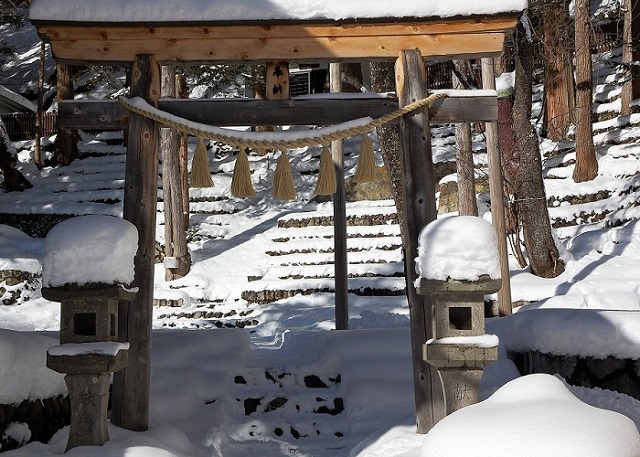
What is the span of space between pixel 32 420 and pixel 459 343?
3.27 metres

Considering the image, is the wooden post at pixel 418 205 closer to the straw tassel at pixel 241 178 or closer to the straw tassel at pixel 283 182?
the straw tassel at pixel 283 182

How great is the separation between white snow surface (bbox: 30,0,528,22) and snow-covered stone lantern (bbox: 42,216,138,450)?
1898 millimetres

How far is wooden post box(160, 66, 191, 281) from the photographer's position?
15.5m

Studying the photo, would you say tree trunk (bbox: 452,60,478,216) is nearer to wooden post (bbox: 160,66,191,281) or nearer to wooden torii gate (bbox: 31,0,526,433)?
wooden torii gate (bbox: 31,0,526,433)

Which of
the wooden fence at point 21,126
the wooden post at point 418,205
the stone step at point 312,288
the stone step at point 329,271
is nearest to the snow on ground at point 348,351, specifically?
the stone step at point 329,271

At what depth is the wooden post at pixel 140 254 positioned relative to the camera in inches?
240

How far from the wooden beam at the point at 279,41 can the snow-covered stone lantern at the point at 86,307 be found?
1785 millimetres

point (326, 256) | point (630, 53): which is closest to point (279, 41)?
point (326, 256)

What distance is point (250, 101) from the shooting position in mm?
6410

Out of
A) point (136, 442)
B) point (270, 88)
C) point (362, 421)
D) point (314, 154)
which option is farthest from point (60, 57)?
point (314, 154)

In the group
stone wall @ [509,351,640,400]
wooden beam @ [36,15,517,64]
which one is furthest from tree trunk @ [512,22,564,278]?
wooden beam @ [36,15,517,64]

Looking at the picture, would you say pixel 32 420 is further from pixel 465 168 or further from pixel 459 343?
pixel 465 168

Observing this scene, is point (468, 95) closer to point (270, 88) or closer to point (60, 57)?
point (270, 88)

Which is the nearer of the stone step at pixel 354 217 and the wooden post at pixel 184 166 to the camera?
the stone step at pixel 354 217
